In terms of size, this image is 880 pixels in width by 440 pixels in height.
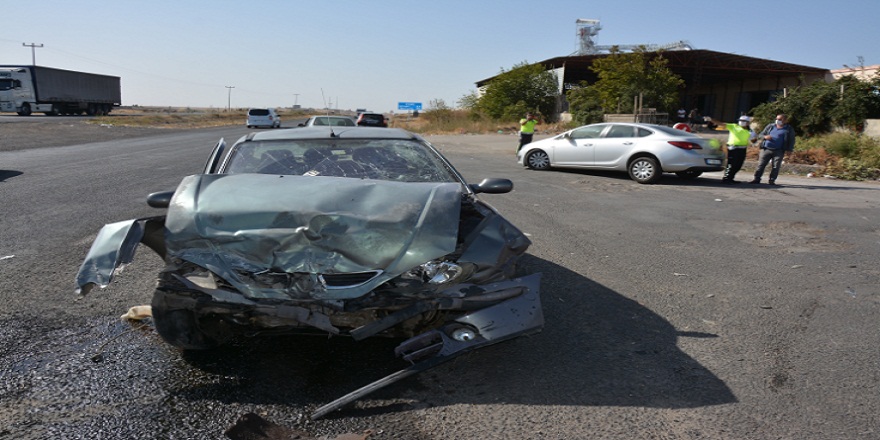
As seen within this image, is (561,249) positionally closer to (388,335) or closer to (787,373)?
(787,373)

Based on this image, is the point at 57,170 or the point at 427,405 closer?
the point at 427,405

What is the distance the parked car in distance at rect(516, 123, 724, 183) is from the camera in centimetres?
1355

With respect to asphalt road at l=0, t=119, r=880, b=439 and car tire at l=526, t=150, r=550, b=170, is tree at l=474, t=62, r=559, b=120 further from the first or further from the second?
asphalt road at l=0, t=119, r=880, b=439

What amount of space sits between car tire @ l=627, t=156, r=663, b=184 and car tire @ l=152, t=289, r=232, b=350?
11923mm

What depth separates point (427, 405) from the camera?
324cm

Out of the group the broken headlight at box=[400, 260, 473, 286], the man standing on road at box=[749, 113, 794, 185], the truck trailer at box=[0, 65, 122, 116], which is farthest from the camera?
the truck trailer at box=[0, 65, 122, 116]

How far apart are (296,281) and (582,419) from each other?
1715 mm

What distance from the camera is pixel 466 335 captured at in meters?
3.39

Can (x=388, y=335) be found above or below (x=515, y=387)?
above

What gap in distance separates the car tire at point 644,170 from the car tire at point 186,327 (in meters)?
11.9

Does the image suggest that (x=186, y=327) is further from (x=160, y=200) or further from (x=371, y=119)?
(x=371, y=119)

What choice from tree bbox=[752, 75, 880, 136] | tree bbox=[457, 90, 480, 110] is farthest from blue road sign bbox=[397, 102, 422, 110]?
tree bbox=[752, 75, 880, 136]

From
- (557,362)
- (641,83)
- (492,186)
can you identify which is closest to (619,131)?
(492,186)

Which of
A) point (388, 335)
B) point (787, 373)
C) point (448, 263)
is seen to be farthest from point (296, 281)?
point (787, 373)
